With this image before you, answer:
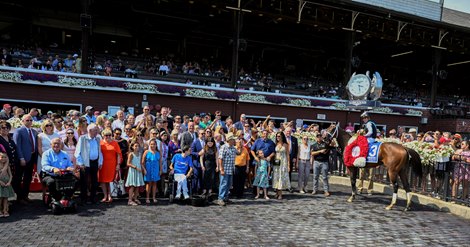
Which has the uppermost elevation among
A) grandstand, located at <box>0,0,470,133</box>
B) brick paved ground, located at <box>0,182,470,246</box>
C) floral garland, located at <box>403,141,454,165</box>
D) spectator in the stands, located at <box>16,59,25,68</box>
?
grandstand, located at <box>0,0,470,133</box>

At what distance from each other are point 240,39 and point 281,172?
15.3 meters

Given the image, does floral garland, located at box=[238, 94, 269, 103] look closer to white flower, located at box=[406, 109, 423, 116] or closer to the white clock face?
the white clock face

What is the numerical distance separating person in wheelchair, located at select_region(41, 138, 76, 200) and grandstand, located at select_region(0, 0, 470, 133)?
12957 millimetres

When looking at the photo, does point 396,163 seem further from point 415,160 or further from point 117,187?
point 117,187

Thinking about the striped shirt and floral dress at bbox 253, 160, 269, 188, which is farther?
floral dress at bbox 253, 160, 269, 188

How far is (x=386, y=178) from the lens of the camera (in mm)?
11625

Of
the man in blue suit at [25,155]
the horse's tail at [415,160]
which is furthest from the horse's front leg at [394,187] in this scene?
the man in blue suit at [25,155]

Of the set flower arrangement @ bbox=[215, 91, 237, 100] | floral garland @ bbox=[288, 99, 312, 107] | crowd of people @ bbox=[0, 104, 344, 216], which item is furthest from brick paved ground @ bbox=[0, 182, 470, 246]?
floral garland @ bbox=[288, 99, 312, 107]

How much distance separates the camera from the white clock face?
13101 millimetres

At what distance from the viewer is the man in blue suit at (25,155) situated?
7676 millimetres

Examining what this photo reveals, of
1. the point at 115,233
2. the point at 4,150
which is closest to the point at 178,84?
the point at 4,150

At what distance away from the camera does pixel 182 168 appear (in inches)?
340

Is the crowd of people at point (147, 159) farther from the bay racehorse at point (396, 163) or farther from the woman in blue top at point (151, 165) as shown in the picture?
the bay racehorse at point (396, 163)

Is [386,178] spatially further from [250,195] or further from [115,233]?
[115,233]
